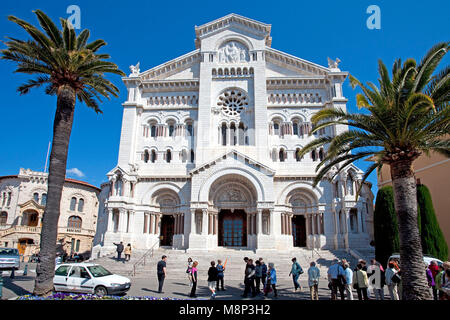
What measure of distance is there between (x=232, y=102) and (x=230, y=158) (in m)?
6.93

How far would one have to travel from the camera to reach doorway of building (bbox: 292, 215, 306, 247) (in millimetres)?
28614

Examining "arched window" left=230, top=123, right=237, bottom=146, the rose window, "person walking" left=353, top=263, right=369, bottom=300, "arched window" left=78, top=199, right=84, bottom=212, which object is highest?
the rose window

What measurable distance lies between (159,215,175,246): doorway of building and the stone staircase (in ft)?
12.9

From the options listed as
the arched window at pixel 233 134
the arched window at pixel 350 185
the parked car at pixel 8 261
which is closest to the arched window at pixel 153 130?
the arched window at pixel 233 134

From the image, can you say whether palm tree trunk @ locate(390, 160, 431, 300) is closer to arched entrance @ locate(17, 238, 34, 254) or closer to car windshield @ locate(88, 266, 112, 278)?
car windshield @ locate(88, 266, 112, 278)

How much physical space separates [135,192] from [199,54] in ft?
49.5

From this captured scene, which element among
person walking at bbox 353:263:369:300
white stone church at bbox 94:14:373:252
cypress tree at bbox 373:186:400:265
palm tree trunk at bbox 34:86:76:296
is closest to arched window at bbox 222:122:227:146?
white stone church at bbox 94:14:373:252

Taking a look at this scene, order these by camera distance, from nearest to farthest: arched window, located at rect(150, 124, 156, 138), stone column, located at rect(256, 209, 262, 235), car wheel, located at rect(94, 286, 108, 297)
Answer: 1. car wheel, located at rect(94, 286, 108, 297)
2. stone column, located at rect(256, 209, 262, 235)
3. arched window, located at rect(150, 124, 156, 138)

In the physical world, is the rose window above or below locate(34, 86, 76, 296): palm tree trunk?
above

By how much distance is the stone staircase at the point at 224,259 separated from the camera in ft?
66.6

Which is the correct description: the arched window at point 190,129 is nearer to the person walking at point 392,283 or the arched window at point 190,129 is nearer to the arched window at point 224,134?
the arched window at point 224,134
